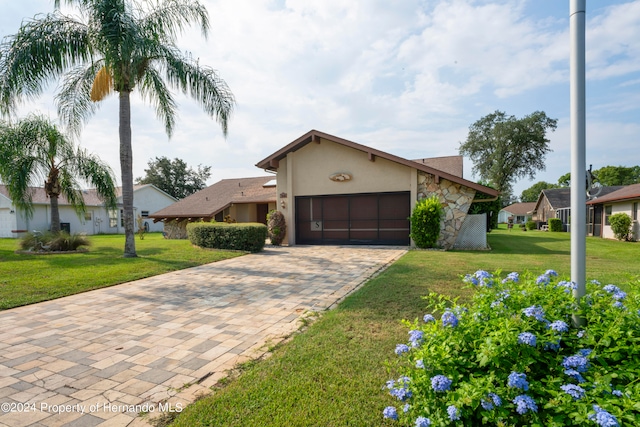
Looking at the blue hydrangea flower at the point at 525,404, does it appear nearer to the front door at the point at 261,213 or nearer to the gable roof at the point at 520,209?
the front door at the point at 261,213

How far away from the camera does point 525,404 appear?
150 cm

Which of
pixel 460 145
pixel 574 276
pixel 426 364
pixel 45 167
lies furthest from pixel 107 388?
pixel 460 145

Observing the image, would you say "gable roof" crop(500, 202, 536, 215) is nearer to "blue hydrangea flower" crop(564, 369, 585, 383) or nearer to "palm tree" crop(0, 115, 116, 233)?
"palm tree" crop(0, 115, 116, 233)

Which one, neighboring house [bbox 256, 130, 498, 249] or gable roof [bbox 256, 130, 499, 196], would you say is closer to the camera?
gable roof [bbox 256, 130, 499, 196]

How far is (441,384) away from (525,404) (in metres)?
0.38

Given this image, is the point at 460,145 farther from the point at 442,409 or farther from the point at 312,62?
the point at 442,409

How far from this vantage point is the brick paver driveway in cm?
251

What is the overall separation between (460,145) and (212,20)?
35332mm

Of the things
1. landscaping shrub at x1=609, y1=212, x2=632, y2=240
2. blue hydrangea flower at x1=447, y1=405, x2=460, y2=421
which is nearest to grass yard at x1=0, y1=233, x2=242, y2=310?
blue hydrangea flower at x1=447, y1=405, x2=460, y2=421

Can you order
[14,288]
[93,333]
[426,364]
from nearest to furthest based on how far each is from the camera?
[426,364] → [93,333] → [14,288]

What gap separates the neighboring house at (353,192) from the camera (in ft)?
39.7

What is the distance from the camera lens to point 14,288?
6.17 m

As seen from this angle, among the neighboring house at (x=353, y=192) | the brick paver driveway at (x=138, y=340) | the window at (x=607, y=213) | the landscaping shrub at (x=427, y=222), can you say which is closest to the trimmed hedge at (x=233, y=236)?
the neighboring house at (x=353, y=192)

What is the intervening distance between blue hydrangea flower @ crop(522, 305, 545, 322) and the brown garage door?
11.3m
